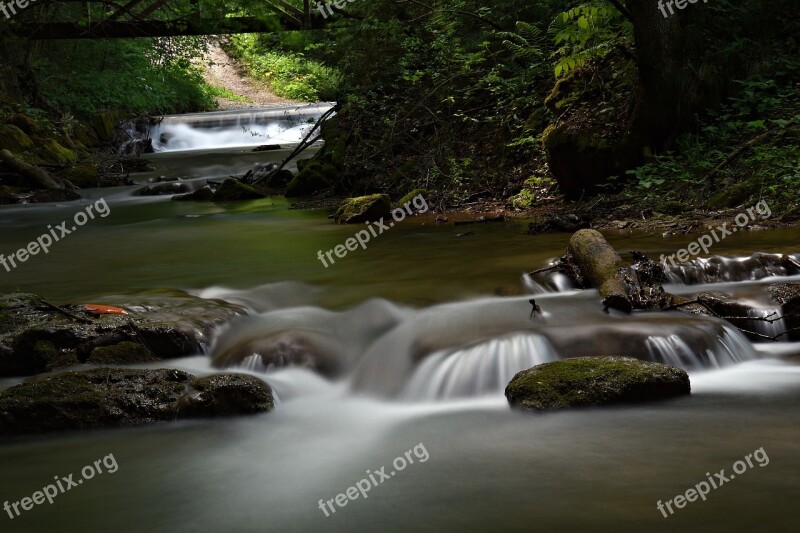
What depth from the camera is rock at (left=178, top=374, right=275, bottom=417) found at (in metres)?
4.95

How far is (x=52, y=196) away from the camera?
667 inches

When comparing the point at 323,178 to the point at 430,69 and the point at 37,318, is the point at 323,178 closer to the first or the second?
the point at 430,69

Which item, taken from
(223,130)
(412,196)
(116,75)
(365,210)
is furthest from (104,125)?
(365,210)

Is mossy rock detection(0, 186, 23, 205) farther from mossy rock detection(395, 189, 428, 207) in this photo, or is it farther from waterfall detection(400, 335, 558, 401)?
waterfall detection(400, 335, 558, 401)

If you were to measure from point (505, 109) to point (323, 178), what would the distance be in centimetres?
399

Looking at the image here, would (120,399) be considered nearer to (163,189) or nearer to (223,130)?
(163,189)

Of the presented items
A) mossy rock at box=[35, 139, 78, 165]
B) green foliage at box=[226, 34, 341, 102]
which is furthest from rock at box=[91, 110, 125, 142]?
Answer: green foliage at box=[226, 34, 341, 102]

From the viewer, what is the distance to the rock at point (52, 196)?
16764 millimetres

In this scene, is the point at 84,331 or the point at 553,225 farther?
the point at 553,225

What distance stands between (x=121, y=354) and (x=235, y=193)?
35.9ft

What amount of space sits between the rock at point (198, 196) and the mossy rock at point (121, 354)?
11.3 meters

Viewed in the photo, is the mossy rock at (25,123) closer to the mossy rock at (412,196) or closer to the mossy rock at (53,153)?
the mossy rock at (53,153)

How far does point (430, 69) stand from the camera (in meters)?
14.9

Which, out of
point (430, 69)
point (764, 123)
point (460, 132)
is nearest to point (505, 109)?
point (460, 132)
